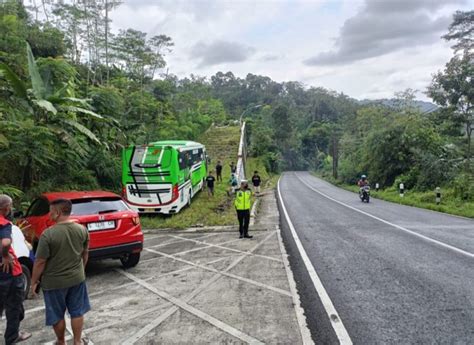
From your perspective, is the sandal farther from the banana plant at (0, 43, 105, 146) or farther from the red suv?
the banana plant at (0, 43, 105, 146)

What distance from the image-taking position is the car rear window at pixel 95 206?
6770 mm

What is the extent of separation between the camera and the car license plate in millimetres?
6684

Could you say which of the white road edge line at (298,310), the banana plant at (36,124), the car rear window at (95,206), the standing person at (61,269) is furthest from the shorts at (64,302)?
the banana plant at (36,124)

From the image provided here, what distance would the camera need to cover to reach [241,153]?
4266 cm

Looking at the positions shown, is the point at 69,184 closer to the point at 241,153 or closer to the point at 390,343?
the point at 390,343

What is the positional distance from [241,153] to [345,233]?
106 ft

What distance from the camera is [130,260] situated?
757 centimetres

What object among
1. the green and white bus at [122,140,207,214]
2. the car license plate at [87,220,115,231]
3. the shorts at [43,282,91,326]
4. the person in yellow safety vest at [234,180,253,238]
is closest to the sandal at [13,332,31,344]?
the shorts at [43,282,91,326]

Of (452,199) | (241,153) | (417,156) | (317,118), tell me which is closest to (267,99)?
(317,118)

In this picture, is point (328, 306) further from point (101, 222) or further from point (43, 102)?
point (43, 102)

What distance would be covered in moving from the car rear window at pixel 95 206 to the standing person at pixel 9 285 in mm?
2406

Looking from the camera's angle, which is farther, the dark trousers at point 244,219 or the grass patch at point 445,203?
the grass patch at point 445,203

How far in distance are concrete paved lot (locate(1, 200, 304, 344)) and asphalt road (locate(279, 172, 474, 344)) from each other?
0.48 meters

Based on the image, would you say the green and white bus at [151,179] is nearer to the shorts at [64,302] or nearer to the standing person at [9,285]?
the standing person at [9,285]
